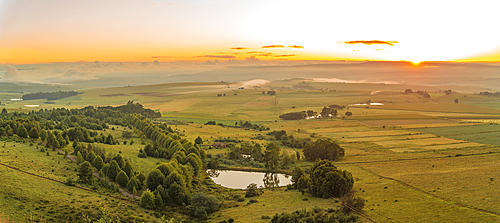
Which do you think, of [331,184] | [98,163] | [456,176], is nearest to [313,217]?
[331,184]

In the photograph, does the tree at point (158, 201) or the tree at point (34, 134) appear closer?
the tree at point (158, 201)

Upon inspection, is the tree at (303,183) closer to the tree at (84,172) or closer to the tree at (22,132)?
the tree at (84,172)

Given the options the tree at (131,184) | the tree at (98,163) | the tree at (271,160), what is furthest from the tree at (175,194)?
the tree at (271,160)

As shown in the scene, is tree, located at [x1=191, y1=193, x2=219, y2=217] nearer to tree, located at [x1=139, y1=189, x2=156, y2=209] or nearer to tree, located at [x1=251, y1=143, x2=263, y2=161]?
tree, located at [x1=139, y1=189, x2=156, y2=209]

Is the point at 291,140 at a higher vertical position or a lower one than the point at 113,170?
lower

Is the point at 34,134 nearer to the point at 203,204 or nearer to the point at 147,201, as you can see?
the point at 147,201
